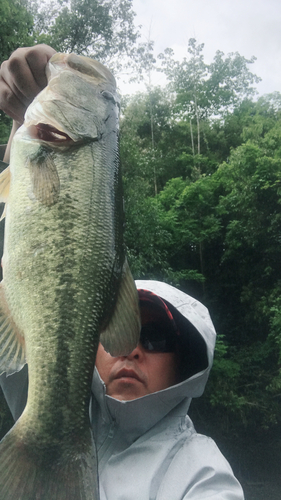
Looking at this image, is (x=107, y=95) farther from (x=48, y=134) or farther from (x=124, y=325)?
(x=124, y=325)

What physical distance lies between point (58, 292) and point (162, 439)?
28.6 inches

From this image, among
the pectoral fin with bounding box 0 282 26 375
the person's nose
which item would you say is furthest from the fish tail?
the person's nose

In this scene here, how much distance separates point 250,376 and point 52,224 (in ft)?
40.9

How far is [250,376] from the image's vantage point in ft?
40.9

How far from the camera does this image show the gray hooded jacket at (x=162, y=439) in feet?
4.00

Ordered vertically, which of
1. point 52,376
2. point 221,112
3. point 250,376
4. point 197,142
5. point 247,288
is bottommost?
point 250,376

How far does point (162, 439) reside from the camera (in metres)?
1.40

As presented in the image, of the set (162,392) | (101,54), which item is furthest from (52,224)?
(101,54)

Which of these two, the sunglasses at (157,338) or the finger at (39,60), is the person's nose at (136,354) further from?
the finger at (39,60)

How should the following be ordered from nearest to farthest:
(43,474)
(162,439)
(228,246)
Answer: (43,474) < (162,439) < (228,246)

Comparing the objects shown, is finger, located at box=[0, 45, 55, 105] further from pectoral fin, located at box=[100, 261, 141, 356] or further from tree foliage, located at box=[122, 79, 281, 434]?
tree foliage, located at box=[122, 79, 281, 434]

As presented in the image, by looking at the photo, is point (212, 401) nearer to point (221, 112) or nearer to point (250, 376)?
point (250, 376)

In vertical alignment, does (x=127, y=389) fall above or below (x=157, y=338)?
below

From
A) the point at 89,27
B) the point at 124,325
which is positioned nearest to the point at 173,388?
the point at 124,325
